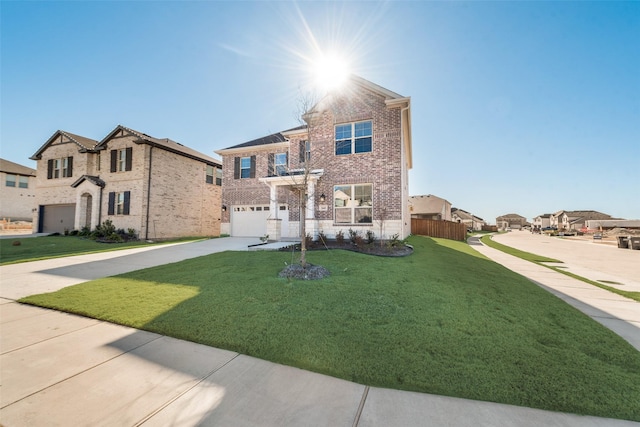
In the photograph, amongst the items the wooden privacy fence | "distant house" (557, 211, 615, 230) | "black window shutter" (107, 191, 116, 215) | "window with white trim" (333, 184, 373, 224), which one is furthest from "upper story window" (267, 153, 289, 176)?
"distant house" (557, 211, 615, 230)

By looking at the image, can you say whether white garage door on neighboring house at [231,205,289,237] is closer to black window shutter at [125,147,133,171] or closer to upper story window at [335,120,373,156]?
upper story window at [335,120,373,156]

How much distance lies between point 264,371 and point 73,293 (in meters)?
5.27

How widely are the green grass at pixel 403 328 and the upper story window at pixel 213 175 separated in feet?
54.4

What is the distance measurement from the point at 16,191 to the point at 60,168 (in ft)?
57.5

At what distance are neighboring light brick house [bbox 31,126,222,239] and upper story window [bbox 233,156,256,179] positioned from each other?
181 inches

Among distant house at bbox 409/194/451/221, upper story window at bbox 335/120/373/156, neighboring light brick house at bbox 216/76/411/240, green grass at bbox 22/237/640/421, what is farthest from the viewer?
distant house at bbox 409/194/451/221

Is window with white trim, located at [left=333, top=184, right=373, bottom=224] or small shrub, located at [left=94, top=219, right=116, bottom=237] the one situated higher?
window with white trim, located at [left=333, top=184, right=373, bottom=224]

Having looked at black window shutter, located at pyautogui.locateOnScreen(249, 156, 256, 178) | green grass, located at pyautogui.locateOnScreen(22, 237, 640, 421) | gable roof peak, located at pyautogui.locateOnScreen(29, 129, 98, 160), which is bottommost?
→ green grass, located at pyautogui.locateOnScreen(22, 237, 640, 421)

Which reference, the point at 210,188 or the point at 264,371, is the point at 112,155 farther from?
the point at 264,371

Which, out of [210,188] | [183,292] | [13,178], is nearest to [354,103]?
[183,292]

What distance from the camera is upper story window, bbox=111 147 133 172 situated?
1725cm

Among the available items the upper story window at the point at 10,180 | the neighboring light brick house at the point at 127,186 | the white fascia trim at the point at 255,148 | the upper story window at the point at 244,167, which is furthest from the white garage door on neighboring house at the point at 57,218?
the upper story window at the point at 10,180

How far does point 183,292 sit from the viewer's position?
5.16 meters

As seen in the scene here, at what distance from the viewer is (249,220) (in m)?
17.3
